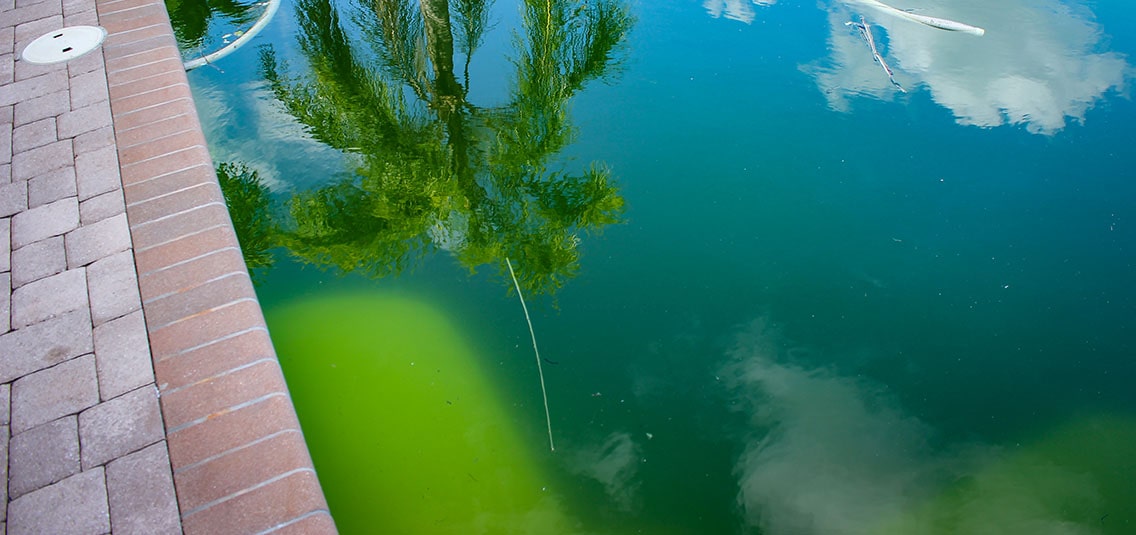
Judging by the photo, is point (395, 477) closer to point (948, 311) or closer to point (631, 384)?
point (631, 384)

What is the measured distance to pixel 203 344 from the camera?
83.5 inches

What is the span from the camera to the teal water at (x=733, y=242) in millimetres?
2340

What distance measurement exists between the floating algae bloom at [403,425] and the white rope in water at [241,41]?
6.47 ft

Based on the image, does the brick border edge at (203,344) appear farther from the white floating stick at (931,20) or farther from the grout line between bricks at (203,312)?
the white floating stick at (931,20)

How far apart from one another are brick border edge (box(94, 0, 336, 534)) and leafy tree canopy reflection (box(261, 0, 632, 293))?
0.56 meters

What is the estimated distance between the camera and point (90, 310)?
7.32ft

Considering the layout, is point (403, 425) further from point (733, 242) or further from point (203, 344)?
point (733, 242)

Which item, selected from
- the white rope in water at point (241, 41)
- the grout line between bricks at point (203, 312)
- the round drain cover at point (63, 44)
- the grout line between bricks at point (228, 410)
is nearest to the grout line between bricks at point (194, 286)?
the grout line between bricks at point (203, 312)

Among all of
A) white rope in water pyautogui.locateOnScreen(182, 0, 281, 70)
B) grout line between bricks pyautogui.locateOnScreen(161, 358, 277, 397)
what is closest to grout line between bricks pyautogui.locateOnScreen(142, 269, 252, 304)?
grout line between bricks pyautogui.locateOnScreen(161, 358, 277, 397)

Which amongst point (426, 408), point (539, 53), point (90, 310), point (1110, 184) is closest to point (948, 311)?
point (1110, 184)

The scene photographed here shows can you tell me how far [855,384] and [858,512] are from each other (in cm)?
48

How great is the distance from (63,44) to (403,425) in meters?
2.63

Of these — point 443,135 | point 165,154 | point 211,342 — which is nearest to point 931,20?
point 443,135

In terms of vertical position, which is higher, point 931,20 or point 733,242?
point 931,20
